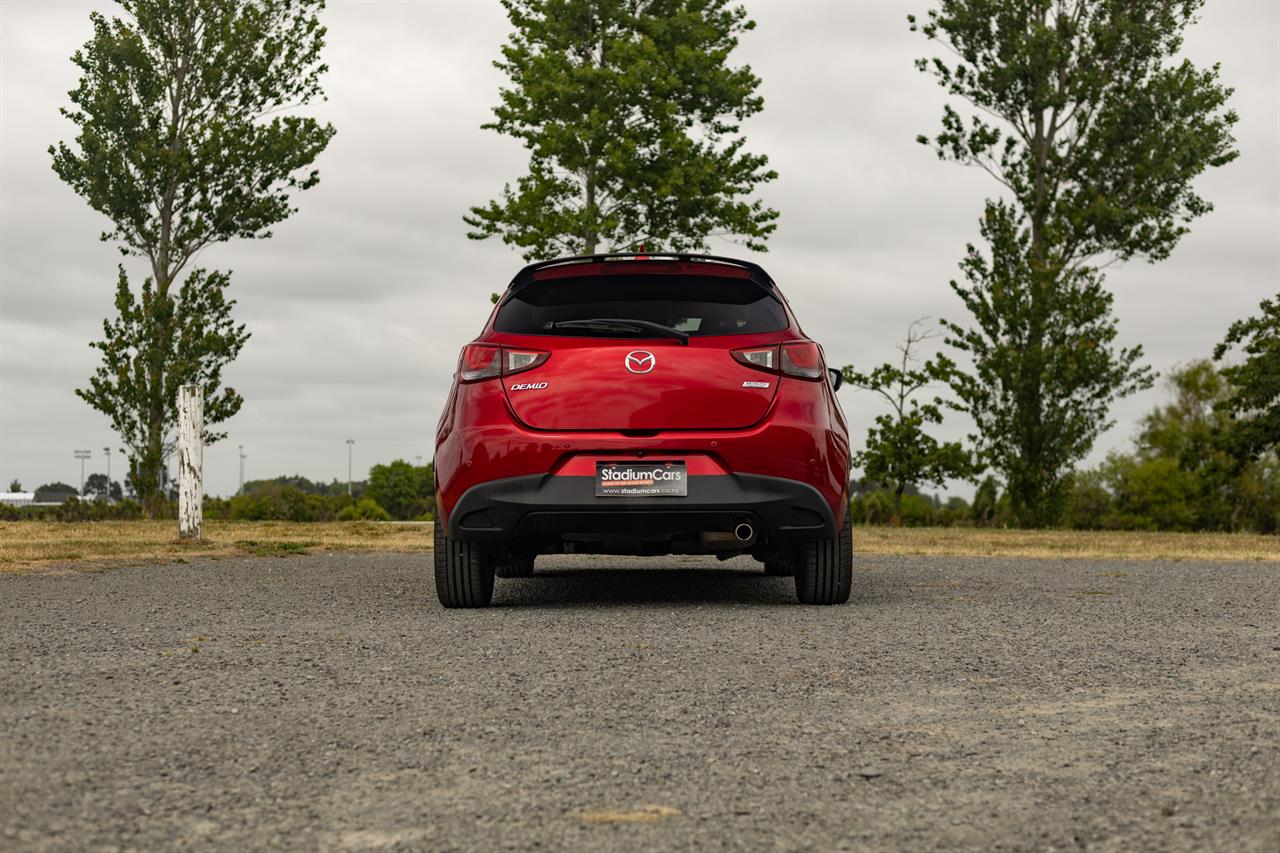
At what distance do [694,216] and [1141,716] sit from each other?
81.1ft

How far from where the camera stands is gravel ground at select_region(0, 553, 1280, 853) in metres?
3.08

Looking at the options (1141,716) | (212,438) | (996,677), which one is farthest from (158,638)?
(212,438)

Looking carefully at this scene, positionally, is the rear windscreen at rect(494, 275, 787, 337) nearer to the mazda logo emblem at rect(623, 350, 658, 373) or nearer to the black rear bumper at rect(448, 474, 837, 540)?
the mazda logo emblem at rect(623, 350, 658, 373)

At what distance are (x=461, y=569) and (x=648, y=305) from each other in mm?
1747

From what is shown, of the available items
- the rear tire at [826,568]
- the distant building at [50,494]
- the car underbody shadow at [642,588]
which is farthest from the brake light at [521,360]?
the distant building at [50,494]

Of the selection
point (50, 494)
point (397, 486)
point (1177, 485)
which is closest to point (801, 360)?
point (1177, 485)

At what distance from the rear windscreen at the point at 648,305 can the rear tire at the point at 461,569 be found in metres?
1.22

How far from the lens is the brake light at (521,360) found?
698 centimetres

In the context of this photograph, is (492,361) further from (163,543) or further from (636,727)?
(163,543)

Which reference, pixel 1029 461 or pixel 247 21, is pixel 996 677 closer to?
pixel 1029 461

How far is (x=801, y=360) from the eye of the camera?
7090 mm

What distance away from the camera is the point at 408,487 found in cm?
10331

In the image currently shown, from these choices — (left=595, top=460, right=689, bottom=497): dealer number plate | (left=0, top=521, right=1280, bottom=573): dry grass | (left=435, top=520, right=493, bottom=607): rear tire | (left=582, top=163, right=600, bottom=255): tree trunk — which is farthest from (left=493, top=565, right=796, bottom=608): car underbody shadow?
(left=582, top=163, right=600, bottom=255): tree trunk

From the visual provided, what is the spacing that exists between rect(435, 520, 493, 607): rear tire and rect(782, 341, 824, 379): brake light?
1926mm
